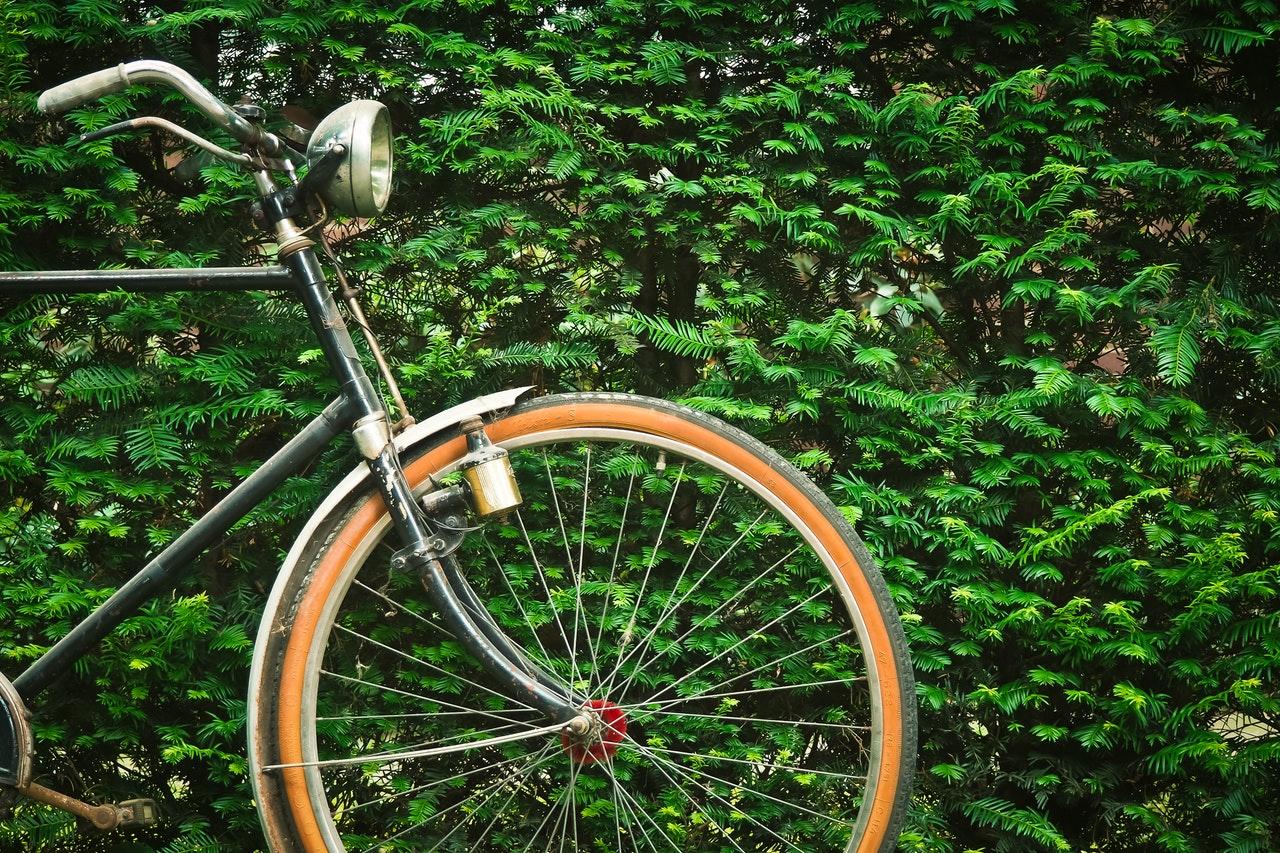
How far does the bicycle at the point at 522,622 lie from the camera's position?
140cm

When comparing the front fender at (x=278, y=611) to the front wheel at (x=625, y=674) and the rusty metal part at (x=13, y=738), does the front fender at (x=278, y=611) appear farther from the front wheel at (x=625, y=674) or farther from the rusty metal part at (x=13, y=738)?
the rusty metal part at (x=13, y=738)

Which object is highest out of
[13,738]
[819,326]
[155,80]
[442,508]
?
[155,80]

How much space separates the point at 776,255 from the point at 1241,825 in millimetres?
1334

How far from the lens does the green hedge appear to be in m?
1.69

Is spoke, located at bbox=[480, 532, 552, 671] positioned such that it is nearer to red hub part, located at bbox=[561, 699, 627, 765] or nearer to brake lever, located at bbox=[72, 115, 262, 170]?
red hub part, located at bbox=[561, 699, 627, 765]

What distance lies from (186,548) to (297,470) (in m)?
0.22

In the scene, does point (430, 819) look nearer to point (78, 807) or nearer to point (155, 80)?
point (78, 807)

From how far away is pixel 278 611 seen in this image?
140 centimetres

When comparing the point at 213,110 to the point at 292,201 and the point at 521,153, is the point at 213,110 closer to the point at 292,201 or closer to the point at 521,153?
the point at 292,201

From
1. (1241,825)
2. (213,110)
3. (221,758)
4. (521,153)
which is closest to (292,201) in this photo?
(213,110)

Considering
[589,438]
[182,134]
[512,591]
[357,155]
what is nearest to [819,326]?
[589,438]

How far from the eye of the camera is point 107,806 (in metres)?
1.63

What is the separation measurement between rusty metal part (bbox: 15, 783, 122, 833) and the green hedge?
0.13 metres

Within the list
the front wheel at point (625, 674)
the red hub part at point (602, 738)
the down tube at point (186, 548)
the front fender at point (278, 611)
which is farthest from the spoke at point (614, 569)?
the down tube at point (186, 548)
